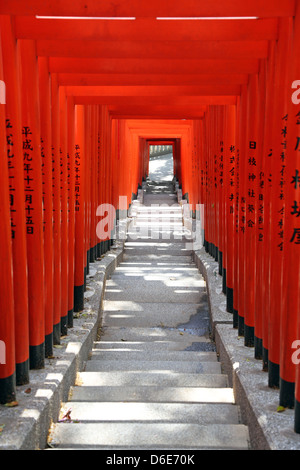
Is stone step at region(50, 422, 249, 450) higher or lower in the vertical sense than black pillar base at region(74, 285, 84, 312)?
lower

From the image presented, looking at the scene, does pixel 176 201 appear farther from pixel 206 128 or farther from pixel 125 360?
pixel 125 360

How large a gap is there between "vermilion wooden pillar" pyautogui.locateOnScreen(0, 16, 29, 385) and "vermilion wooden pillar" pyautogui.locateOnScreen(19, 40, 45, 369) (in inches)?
13.7

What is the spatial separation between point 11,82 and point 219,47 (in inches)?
63.9

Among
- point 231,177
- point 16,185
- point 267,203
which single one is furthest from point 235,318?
point 16,185


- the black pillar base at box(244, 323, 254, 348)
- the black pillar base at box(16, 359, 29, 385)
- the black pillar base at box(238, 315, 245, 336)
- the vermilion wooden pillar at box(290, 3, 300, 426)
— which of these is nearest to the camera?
the vermilion wooden pillar at box(290, 3, 300, 426)

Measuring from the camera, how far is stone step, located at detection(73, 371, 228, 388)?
488 centimetres

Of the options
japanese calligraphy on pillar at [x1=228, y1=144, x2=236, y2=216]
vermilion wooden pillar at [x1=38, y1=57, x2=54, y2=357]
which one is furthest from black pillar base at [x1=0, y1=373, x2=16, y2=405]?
japanese calligraphy on pillar at [x1=228, y1=144, x2=236, y2=216]

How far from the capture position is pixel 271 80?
13.6ft

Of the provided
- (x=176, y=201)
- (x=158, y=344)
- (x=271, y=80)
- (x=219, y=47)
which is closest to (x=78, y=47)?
(x=219, y=47)

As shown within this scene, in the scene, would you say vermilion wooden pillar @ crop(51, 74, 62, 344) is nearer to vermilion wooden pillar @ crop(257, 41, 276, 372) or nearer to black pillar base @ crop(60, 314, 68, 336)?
black pillar base @ crop(60, 314, 68, 336)

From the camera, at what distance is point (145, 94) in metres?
5.75

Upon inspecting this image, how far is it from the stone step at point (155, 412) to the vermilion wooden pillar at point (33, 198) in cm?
56

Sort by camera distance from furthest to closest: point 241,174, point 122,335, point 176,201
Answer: point 176,201 < point 122,335 < point 241,174

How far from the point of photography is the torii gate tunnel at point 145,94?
3.35 meters
